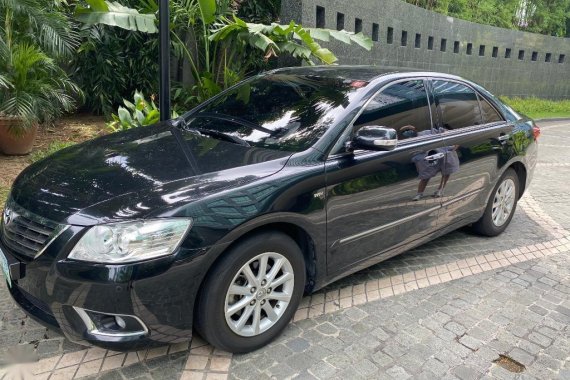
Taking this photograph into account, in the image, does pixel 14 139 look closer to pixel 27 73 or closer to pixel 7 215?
pixel 27 73

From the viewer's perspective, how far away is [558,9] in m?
25.4

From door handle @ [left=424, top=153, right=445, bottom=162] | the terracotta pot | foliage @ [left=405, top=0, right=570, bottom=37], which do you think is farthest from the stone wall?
the terracotta pot

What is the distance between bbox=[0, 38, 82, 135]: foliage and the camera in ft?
19.7

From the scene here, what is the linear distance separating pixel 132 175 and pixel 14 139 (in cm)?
462

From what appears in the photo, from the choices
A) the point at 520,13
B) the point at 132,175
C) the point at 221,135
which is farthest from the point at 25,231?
the point at 520,13

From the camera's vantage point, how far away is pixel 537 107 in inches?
755

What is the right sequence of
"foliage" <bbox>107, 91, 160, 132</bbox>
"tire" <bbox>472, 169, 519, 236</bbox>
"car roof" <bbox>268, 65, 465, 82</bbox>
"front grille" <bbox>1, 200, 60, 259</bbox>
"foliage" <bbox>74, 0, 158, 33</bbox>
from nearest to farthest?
1. "front grille" <bbox>1, 200, 60, 259</bbox>
2. "car roof" <bbox>268, 65, 465, 82</bbox>
3. "tire" <bbox>472, 169, 519, 236</bbox>
4. "foliage" <bbox>107, 91, 160, 132</bbox>
5. "foliage" <bbox>74, 0, 158, 33</bbox>

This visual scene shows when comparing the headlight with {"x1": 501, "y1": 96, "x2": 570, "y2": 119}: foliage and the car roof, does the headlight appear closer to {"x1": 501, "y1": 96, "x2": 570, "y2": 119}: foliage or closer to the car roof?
the car roof

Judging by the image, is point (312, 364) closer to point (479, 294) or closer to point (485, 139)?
point (479, 294)

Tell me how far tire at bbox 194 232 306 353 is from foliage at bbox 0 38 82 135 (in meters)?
4.63

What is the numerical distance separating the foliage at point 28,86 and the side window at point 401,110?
463 cm

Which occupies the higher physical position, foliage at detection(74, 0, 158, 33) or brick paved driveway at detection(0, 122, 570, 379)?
foliage at detection(74, 0, 158, 33)

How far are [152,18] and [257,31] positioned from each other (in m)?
1.62

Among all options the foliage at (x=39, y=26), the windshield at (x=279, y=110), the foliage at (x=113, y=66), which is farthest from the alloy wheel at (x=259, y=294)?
the foliage at (x=113, y=66)
